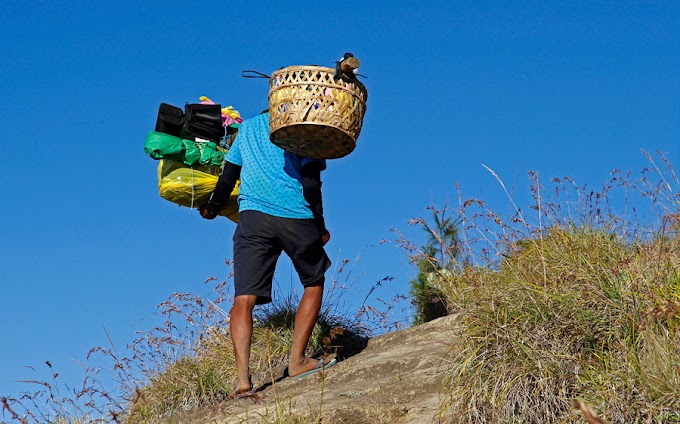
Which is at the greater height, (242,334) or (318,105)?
(318,105)

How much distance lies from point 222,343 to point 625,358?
4.11 m

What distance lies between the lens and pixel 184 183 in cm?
751

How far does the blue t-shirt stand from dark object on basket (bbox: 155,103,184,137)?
737mm

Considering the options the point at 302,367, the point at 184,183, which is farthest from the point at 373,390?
the point at 184,183

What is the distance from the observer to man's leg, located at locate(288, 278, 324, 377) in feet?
24.0

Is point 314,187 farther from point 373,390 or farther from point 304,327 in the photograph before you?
point 373,390

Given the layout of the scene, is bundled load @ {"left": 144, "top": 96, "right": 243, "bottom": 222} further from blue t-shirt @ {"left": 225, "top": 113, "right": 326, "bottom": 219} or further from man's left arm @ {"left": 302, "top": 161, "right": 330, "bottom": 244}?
man's left arm @ {"left": 302, "top": 161, "right": 330, "bottom": 244}

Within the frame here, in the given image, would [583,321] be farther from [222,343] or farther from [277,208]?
[222,343]

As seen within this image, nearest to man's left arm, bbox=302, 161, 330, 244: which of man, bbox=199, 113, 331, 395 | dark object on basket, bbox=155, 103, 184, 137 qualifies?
man, bbox=199, 113, 331, 395

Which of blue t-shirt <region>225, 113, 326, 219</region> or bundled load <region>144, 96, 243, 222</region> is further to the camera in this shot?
bundled load <region>144, 96, 243, 222</region>

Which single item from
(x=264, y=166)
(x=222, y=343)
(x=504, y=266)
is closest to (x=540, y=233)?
(x=504, y=266)

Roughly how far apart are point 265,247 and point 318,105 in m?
1.32

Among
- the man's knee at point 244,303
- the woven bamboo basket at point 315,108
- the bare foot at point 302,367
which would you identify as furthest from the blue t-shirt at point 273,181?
the bare foot at point 302,367

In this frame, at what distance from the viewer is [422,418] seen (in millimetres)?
5520
